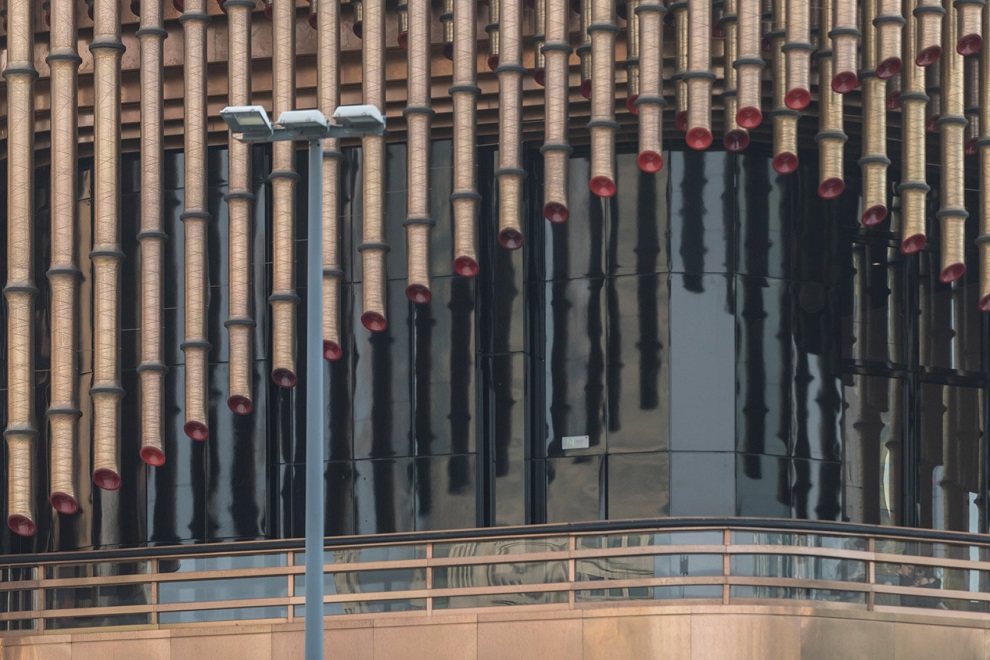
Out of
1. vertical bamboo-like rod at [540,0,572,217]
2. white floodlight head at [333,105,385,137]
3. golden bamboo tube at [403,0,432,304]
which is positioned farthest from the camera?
golden bamboo tube at [403,0,432,304]

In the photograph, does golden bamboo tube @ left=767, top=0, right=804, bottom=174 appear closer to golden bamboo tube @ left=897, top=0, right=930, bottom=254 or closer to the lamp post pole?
golden bamboo tube @ left=897, top=0, right=930, bottom=254

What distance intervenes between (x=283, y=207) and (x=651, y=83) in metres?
4.87

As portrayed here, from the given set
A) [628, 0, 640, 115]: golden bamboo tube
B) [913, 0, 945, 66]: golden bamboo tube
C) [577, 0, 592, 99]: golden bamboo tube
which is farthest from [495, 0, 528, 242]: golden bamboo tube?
[913, 0, 945, 66]: golden bamboo tube

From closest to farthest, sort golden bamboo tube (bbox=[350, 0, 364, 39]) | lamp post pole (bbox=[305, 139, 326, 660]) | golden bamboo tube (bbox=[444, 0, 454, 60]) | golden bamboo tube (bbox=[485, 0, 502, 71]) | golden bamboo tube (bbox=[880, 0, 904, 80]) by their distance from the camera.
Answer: lamp post pole (bbox=[305, 139, 326, 660]), golden bamboo tube (bbox=[880, 0, 904, 80]), golden bamboo tube (bbox=[485, 0, 502, 71]), golden bamboo tube (bbox=[444, 0, 454, 60]), golden bamboo tube (bbox=[350, 0, 364, 39])

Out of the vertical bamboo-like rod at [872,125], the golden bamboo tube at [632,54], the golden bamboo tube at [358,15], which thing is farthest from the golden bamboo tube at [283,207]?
the vertical bamboo-like rod at [872,125]

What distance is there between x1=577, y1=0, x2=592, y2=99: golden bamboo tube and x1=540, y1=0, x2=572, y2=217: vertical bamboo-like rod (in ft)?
1.10

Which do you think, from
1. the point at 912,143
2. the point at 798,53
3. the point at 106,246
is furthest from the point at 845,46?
the point at 106,246

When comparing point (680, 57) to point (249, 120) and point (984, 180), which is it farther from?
point (249, 120)

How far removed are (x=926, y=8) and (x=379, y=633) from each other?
394 inches

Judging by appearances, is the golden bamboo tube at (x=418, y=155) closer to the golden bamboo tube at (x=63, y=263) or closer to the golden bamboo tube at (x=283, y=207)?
the golden bamboo tube at (x=283, y=207)

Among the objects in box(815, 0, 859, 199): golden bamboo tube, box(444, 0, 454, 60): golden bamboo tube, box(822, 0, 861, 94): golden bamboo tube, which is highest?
box(444, 0, 454, 60): golden bamboo tube

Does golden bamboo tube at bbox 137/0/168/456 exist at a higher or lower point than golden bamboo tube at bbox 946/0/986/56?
lower

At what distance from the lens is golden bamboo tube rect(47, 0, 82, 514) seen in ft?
95.0

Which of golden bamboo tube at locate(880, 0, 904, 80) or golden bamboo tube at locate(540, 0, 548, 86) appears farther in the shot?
golden bamboo tube at locate(540, 0, 548, 86)
